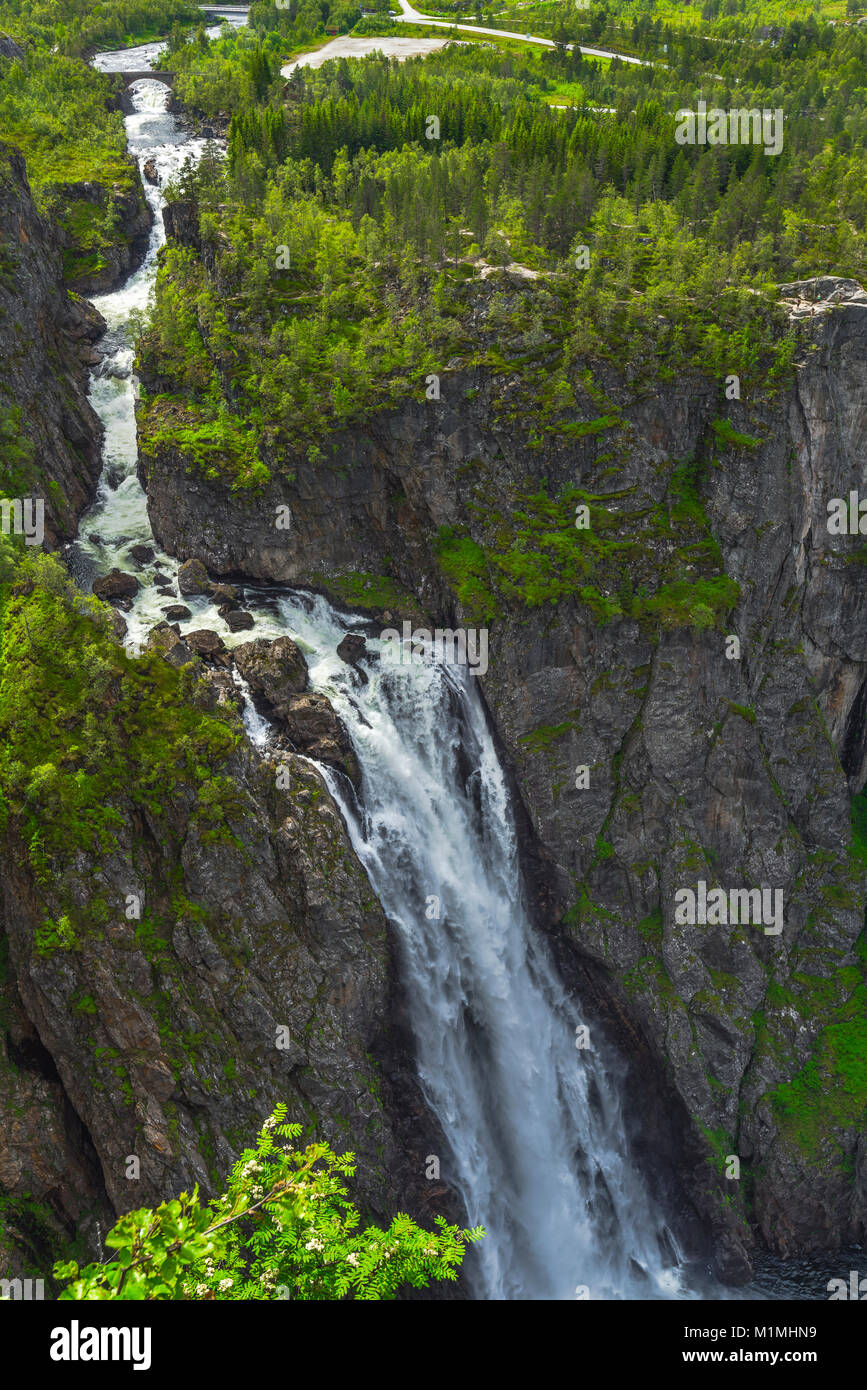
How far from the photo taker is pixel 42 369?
50.4m

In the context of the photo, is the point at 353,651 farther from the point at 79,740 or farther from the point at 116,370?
the point at 116,370

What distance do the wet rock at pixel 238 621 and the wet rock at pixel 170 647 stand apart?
404cm

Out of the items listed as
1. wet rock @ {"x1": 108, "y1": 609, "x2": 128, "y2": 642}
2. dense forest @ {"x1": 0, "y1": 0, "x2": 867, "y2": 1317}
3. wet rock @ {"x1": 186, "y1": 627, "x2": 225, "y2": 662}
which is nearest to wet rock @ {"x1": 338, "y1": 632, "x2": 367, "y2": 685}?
dense forest @ {"x1": 0, "y1": 0, "x2": 867, "y2": 1317}

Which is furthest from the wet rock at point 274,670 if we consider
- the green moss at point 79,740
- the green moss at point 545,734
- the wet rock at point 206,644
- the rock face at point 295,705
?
the green moss at point 545,734

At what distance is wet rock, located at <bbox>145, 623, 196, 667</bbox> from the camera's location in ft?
132

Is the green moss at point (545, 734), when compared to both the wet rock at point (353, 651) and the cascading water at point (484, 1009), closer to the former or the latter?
the cascading water at point (484, 1009)

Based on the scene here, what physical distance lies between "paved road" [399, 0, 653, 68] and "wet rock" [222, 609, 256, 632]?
117854 millimetres

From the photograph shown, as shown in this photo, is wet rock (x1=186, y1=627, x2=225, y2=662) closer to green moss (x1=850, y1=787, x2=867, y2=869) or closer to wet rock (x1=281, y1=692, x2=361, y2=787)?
wet rock (x1=281, y1=692, x2=361, y2=787)

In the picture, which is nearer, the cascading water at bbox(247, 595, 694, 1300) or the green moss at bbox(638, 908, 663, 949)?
the cascading water at bbox(247, 595, 694, 1300)

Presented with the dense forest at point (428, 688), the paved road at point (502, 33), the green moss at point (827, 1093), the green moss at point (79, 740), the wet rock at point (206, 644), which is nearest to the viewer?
the green moss at point (79, 740)

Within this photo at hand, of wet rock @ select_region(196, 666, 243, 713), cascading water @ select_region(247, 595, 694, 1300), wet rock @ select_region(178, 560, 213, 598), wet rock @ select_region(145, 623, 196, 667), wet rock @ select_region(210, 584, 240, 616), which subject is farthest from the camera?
wet rock @ select_region(178, 560, 213, 598)

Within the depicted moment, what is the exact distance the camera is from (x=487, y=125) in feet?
263

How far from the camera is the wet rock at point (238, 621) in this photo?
150 feet

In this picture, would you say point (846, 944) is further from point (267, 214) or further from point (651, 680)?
point (267, 214)
